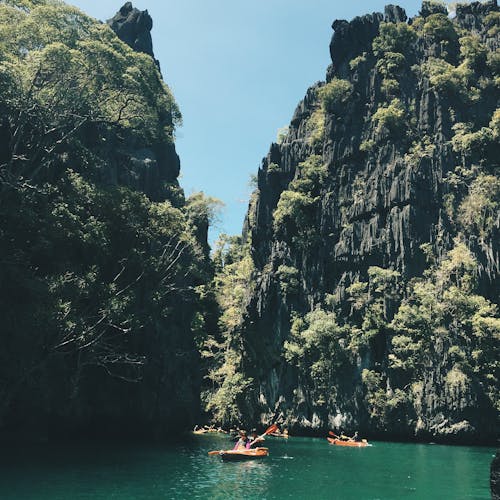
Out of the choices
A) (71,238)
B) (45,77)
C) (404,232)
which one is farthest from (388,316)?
(45,77)

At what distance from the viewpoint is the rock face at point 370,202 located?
136 ft

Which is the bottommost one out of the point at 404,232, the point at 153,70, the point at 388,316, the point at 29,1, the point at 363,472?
the point at 363,472

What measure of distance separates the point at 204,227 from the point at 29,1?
27662 millimetres

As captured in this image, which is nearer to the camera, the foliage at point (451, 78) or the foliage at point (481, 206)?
the foliage at point (481, 206)

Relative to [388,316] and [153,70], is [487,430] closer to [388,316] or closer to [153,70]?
[388,316]

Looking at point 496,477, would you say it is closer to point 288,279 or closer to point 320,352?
point 320,352

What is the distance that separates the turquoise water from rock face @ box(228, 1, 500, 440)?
11.2 meters

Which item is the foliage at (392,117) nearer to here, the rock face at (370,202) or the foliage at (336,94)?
the rock face at (370,202)

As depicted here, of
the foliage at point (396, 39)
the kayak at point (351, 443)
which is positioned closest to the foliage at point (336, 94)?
the foliage at point (396, 39)

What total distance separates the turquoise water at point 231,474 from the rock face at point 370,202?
1119cm

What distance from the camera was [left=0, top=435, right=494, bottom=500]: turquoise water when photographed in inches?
680

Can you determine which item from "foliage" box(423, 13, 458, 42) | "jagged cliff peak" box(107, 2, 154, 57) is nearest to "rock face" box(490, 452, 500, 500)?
"foliage" box(423, 13, 458, 42)

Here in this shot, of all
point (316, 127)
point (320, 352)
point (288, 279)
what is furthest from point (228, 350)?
point (316, 127)

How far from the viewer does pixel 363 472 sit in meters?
22.9
